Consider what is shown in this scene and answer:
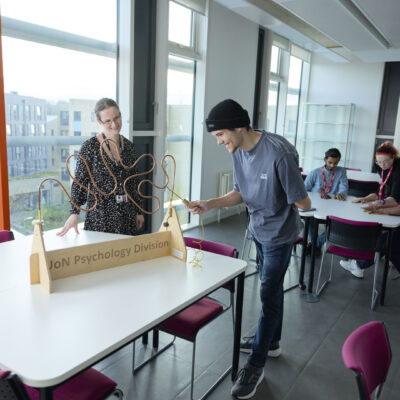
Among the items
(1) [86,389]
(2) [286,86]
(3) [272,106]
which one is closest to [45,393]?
(1) [86,389]

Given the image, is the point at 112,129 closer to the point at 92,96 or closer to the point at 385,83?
the point at 92,96

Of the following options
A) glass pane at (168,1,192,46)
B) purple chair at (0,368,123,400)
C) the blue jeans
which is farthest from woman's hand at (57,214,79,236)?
glass pane at (168,1,192,46)

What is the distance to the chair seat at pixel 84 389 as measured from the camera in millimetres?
1432

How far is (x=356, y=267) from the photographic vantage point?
3998 millimetres

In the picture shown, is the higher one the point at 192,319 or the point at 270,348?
the point at 192,319

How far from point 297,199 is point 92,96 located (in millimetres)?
2851

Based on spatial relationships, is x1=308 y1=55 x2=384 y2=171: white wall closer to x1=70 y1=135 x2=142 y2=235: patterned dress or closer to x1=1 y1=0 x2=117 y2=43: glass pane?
x1=1 y1=0 x2=117 y2=43: glass pane

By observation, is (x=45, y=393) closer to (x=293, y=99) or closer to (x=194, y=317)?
(x=194, y=317)

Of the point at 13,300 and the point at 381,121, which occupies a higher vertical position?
the point at 381,121

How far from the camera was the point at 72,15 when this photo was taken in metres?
3.71

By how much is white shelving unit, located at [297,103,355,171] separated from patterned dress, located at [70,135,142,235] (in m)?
7.49

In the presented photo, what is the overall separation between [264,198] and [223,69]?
168 inches

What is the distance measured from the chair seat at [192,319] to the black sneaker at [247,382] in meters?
0.39

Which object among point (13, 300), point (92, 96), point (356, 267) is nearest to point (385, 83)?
point (356, 267)
